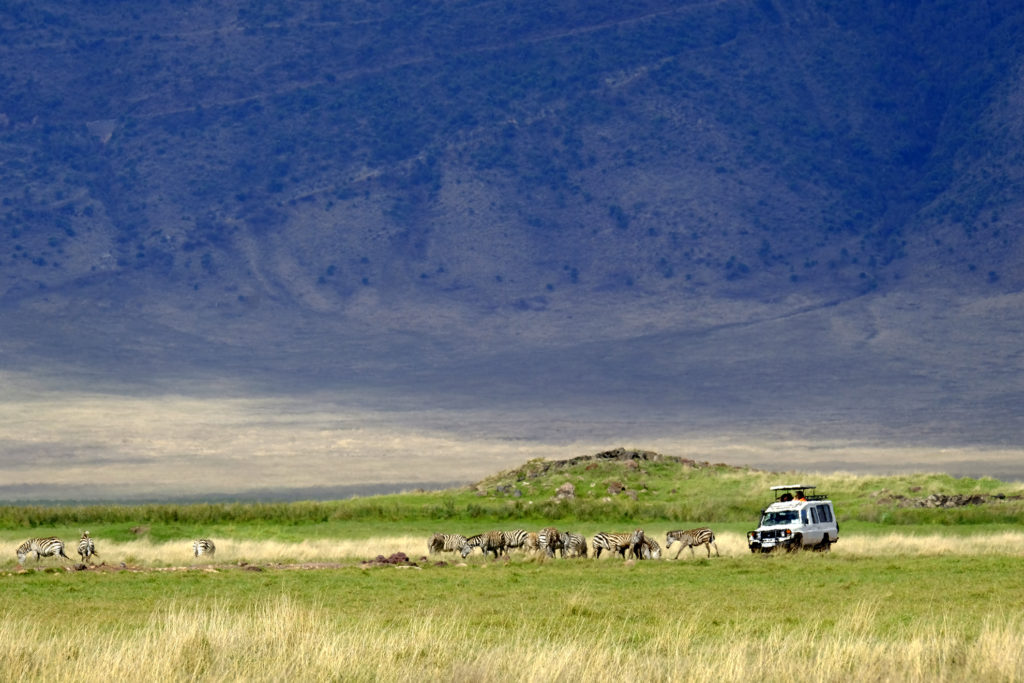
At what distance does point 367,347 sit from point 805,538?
140m

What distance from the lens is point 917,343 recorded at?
173875 mm

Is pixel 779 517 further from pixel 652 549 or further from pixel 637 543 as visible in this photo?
pixel 637 543

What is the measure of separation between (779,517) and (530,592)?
1386cm

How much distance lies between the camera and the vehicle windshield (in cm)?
4369

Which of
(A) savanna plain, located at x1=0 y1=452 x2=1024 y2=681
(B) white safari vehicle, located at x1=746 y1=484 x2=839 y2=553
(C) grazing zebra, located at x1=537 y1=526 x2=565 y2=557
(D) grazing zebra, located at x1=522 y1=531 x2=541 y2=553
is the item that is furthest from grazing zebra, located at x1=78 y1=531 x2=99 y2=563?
(B) white safari vehicle, located at x1=746 y1=484 x2=839 y2=553

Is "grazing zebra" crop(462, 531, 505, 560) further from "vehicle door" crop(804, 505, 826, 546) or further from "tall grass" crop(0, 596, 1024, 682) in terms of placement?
"tall grass" crop(0, 596, 1024, 682)

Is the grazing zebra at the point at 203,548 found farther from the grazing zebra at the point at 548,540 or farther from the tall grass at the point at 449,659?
the tall grass at the point at 449,659

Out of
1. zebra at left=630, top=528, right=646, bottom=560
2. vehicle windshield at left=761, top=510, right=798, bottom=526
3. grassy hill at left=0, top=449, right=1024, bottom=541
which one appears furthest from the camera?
grassy hill at left=0, top=449, right=1024, bottom=541

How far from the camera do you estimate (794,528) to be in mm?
43188

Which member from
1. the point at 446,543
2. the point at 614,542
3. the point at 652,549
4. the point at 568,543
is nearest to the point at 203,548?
the point at 446,543

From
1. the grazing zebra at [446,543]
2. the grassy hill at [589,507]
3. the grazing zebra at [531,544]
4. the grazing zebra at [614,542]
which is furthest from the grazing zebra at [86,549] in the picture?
the grazing zebra at [614,542]

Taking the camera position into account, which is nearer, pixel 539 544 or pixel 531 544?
pixel 539 544

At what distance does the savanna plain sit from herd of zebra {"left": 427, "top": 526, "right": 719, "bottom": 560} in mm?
541

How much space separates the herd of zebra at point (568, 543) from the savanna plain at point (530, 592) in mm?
541
